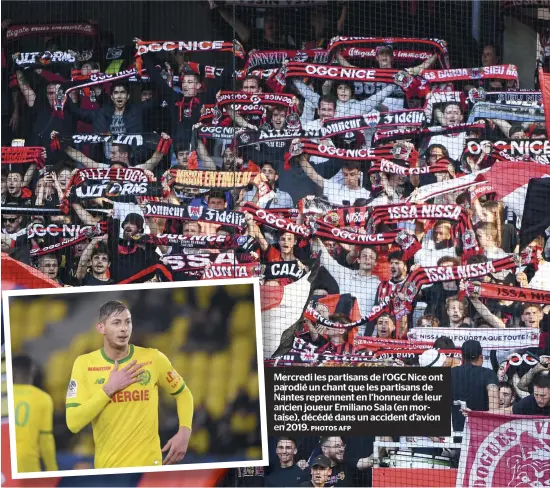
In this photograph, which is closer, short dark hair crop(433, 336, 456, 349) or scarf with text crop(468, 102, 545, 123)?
short dark hair crop(433, 336, 456, 349)

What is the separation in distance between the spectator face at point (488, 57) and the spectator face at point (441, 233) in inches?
37.8

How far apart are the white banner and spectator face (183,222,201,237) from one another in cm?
140

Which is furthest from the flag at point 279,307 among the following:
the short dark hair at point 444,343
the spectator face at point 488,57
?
the spectator face at point 488,57

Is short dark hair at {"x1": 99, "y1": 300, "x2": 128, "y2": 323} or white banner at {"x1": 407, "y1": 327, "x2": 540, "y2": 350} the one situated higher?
short dark hair at {"x1": 99, "y1": 300, "x2": 128, "y2": 323}

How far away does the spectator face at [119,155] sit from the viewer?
6.12 m

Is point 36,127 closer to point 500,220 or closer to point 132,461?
point 132,461

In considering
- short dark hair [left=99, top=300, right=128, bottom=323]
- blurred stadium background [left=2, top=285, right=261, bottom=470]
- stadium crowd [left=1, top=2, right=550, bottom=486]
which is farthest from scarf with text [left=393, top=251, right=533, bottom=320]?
short dark hair [left=99, top=300, right=128, bottom=323]

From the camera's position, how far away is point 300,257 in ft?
19.7

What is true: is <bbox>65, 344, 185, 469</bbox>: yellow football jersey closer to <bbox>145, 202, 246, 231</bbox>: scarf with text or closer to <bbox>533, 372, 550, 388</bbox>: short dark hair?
<bbox>145, 202, 246, 231</bbox>: scarf with text

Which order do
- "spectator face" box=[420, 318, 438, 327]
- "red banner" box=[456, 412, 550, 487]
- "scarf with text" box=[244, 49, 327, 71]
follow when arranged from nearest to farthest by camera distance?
1. "red banner" box=[456, 412, 550, 487]
2. "spectator face" box=[420, 318, 438, 327]
3. "scarf with text" box=[244, 49, 327, 71]

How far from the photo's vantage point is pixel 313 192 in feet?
19.8

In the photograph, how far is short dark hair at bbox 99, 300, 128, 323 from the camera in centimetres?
569

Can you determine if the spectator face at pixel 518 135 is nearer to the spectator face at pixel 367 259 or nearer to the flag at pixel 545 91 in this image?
the flag at pixel 545 91

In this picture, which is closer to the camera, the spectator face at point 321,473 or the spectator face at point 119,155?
the spectator face at point 321,473
